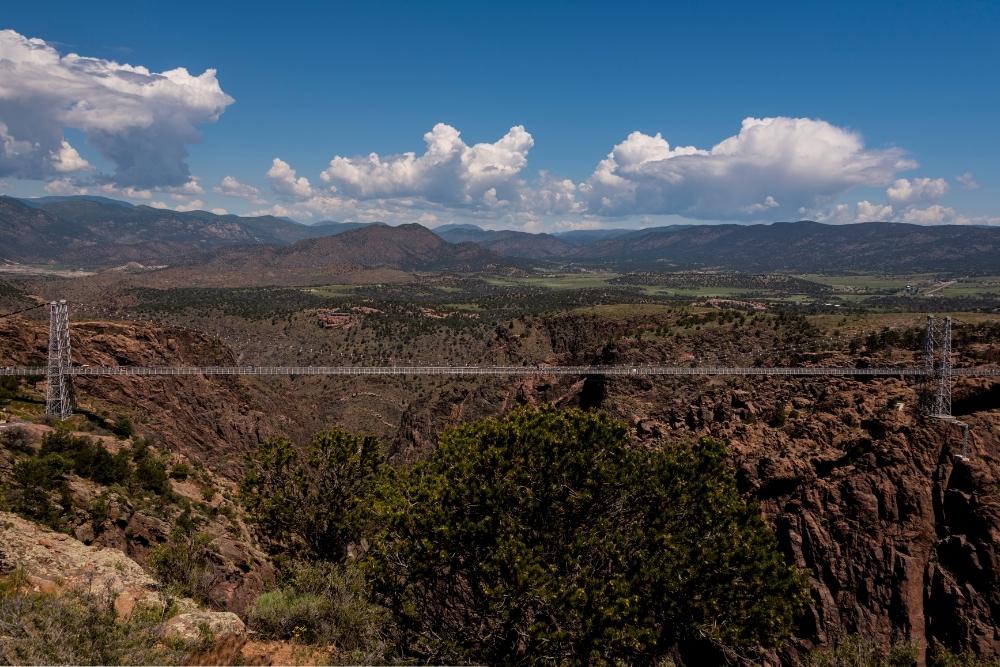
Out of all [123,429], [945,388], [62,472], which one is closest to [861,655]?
[945,388]

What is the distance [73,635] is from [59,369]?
114 ft

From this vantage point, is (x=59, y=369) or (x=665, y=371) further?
(x=665, y=371)

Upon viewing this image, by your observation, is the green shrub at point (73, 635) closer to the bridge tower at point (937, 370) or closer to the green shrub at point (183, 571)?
the green shrub at point (183, 571)

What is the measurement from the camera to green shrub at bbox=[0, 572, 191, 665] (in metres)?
8.01

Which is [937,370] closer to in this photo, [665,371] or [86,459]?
[665,371]

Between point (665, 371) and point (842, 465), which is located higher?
point (665, 371)

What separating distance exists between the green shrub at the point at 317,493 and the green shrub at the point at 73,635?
10.2 metres

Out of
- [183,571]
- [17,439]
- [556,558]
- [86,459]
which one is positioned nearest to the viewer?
[556,558]

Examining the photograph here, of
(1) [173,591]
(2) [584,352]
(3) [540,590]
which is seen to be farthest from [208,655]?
(2) [584,352]

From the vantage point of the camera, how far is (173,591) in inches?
551

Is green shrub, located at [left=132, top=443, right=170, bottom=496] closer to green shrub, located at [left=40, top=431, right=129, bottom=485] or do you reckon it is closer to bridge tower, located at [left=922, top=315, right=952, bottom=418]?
green shrub, located at [left=40, top=431, right=129, bottom=485]

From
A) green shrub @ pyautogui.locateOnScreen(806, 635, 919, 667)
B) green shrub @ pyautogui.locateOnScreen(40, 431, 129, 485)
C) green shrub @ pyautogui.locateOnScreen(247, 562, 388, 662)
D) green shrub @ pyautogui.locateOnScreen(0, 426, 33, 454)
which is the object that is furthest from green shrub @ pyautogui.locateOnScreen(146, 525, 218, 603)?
green shrub @ pyautogui.locateOnScreen(806, 635, 919, 667)

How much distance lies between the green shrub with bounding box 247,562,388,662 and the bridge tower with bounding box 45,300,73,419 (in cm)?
2620

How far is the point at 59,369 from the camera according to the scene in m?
36.5
